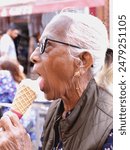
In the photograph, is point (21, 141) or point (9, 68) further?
point (9, 68)

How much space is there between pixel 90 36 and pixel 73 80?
0.14m

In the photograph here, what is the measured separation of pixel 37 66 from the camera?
1095 millimetres

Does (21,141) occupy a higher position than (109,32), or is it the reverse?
(109,32)

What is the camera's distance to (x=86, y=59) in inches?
41.9

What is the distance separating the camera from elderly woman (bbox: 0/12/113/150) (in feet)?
3.40

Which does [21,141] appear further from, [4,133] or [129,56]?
[129,56]

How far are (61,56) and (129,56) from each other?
0.68 ft

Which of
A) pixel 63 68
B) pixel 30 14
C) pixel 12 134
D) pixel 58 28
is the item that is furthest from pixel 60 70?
pixel 30 14

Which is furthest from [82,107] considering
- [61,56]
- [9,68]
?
[9,68]

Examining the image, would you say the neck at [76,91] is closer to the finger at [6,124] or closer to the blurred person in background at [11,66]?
the finger at [6,124]

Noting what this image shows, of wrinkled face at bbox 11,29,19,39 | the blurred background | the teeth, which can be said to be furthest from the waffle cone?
wrinkled face at bbox 11,29,19,39

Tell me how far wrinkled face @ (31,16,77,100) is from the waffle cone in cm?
4

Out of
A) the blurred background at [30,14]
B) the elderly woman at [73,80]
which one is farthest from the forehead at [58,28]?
the blurred background at [30,14]

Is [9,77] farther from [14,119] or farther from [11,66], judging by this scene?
[14,119]
